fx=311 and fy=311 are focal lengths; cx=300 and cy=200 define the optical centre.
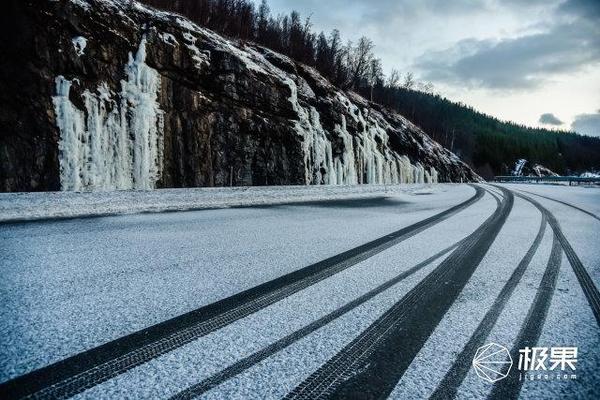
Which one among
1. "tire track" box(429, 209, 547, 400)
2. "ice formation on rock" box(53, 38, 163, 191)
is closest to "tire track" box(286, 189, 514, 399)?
"tire track" box(429, 209, 547, 400)

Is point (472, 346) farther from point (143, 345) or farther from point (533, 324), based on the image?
point (143, 345)

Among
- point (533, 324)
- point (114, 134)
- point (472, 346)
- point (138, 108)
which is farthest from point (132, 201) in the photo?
point (533, 324)

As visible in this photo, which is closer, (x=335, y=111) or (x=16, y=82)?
(x=16, y=82)

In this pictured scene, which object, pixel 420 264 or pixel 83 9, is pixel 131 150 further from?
pixel 420 264

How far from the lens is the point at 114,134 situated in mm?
12156

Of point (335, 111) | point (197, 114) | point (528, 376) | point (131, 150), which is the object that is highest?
point (335, 111)

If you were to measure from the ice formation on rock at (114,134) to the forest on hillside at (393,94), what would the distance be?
51.5ft

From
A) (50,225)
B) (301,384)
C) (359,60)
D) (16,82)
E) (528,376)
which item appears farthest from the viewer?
(359,60)

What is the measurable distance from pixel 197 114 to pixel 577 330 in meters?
15.1

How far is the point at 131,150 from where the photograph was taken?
12469 millimetres

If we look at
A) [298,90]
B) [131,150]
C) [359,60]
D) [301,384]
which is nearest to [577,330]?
[301,384]

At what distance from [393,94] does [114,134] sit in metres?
59.1

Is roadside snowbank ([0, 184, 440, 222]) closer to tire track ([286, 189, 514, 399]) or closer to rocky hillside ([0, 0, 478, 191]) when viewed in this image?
rocky hillside ([0, 0, 478, 191])

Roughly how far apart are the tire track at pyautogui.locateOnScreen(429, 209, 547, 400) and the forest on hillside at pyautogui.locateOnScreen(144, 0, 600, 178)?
29.5m
